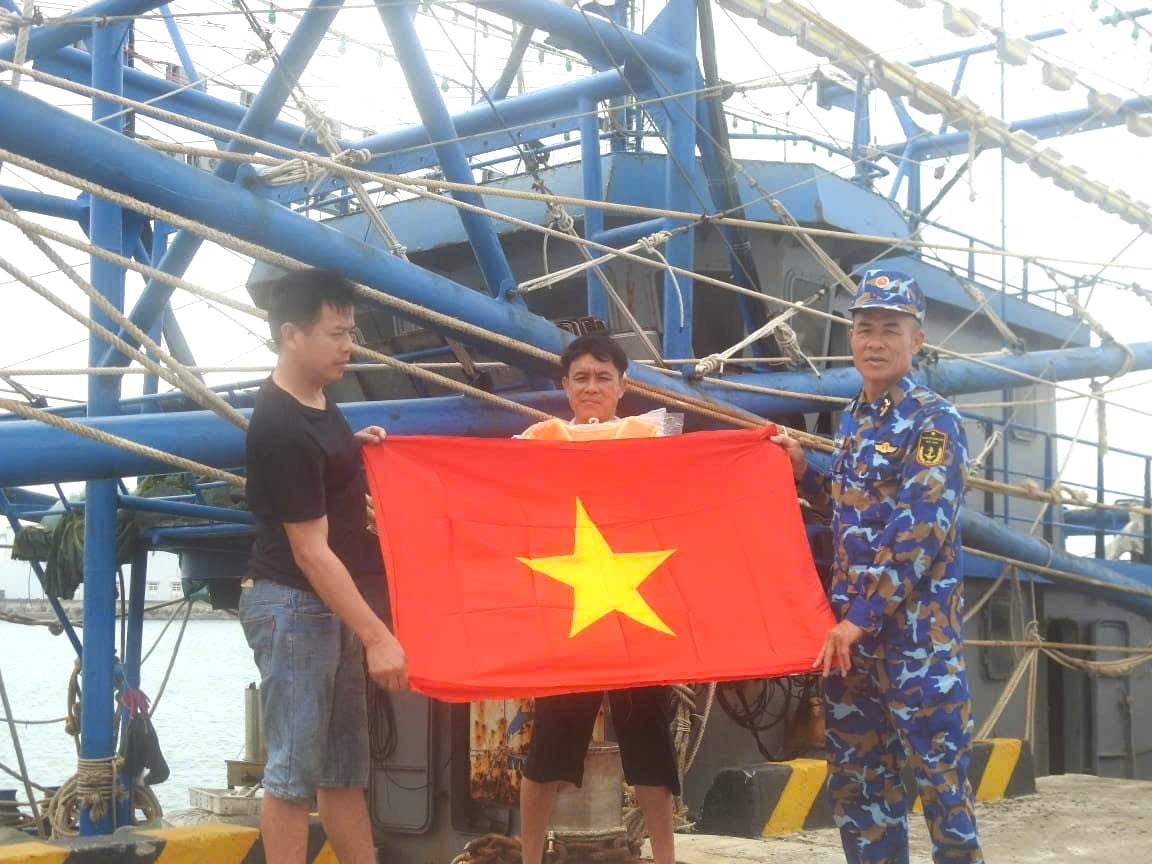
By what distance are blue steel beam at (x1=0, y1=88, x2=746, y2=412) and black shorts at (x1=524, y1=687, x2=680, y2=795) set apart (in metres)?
1.98

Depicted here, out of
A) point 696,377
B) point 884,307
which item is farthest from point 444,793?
point 884,307

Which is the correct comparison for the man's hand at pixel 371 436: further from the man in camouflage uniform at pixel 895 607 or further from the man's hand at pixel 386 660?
the man in camouflage uniform at pixel 895 607

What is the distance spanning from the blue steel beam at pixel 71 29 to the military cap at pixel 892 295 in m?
4.62

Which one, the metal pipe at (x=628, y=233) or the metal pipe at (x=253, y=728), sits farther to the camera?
the metal pipe at (x=253, y=728)

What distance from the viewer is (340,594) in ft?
10.9

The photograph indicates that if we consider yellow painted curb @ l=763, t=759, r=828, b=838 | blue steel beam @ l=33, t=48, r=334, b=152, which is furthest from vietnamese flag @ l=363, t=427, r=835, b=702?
blue steel beam @ l=33, t=48, r=334, b=152

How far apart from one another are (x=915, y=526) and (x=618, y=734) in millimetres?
1205

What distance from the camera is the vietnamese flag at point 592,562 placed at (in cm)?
383

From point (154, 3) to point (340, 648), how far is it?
4.91 meters

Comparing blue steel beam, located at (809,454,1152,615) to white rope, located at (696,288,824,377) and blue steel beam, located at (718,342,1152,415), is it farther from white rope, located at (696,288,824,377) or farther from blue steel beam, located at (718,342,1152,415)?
white rope, located at (696,288,824,377)

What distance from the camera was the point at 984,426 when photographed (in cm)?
1052

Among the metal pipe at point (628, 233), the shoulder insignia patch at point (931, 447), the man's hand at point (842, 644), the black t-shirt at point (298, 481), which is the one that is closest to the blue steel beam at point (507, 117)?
the metal pipe at point (628, 233)

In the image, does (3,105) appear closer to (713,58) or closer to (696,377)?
(696,377)

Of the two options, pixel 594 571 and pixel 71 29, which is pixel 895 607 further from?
pixel 71 29
